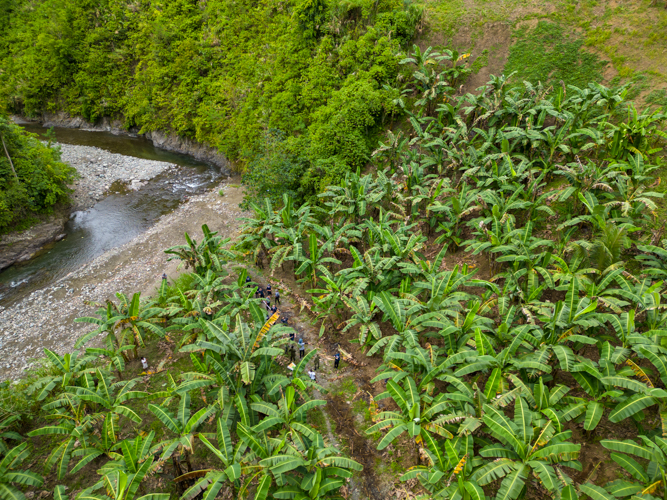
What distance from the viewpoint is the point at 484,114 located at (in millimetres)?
15680

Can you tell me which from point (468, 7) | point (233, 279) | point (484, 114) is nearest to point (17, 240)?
point (233, 279)

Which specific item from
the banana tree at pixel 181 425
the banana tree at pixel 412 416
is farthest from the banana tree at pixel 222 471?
the banana tree at pixel 412 416

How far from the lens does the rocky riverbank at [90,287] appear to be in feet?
46.6

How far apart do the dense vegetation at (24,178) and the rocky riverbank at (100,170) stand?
2.83m

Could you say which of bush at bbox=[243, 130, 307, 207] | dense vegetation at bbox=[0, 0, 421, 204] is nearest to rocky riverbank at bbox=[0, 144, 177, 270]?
dense vegetation at bbox=[0, 0, 421, 204]

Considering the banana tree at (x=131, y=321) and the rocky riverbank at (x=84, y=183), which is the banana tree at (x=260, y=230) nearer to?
the banana tree at (x=131, y=321)

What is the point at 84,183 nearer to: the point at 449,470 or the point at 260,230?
the point at 260,230

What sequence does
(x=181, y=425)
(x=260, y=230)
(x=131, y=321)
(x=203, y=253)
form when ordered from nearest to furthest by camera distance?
(x=181, y=425)
(x=131, y=321)
(x=203, y=253)
(x=260, y=230)

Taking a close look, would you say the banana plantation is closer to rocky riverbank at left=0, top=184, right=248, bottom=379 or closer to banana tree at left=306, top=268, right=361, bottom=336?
banana tree at left=306, top=268, right=361, bottom=336

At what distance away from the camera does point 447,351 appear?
9.22 meters

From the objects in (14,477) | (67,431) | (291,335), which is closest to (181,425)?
(67,431)

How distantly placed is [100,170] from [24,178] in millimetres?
9317

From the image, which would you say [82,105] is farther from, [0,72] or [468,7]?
[468,7]

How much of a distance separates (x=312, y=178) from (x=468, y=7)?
16.8 meters
